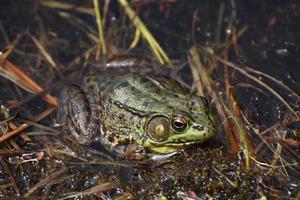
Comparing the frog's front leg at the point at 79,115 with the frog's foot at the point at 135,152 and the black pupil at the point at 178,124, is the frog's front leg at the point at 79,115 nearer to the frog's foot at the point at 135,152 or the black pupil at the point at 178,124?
the frog's foot at the point at 135,152

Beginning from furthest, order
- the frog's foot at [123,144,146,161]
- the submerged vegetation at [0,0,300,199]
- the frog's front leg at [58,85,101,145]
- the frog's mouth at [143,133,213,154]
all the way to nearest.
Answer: the frog's front leg at [58,85,101,145] → the frog's foot at [123,144,146,161] → the frog's mouth at [143,133,213,154] → the submerged vegetation at [0,0,300,199]

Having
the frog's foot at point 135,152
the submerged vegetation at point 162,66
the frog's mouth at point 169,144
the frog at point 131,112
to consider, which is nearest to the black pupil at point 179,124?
the frog at point 131,112

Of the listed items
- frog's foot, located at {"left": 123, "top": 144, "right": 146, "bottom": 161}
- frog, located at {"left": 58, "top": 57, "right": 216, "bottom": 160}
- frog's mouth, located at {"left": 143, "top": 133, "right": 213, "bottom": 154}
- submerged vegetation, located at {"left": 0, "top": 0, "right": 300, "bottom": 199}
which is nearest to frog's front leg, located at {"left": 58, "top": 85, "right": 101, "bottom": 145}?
frog, located at {"left": 58, "top": 57, "right": 216, "bottom": 160}

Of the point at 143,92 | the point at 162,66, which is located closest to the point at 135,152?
the point at 143,92

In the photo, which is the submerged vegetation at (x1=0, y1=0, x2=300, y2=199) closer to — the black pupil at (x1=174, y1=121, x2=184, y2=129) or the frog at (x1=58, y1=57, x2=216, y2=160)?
the frog at (x1=58, y1=57, x2=216, y2=160)

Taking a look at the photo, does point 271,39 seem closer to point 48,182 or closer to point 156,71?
point 156,71

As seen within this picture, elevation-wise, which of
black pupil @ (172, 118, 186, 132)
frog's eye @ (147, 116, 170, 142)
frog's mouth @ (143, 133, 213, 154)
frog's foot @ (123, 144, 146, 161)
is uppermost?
black pupil @ (172, 118, 186, 132)
